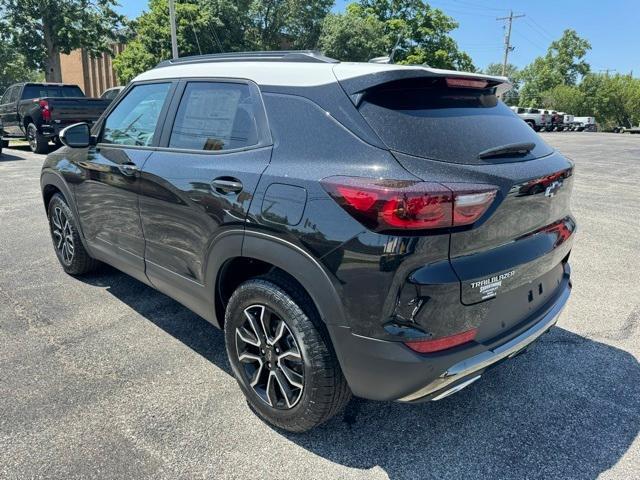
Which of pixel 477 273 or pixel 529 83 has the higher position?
pixel 529 83

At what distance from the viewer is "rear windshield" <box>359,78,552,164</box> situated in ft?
6.88

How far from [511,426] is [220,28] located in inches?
1214

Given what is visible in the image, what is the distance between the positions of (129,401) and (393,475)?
1.52 m

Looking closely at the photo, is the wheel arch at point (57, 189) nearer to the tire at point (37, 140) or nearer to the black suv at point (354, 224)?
the black suv at point (354, 224)

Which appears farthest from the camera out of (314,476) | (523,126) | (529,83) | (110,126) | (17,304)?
(529,83)

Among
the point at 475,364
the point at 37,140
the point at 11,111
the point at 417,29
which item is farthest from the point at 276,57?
the point at 417,29

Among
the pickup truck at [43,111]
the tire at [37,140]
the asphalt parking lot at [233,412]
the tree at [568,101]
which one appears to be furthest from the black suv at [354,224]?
the tree at [568,101]

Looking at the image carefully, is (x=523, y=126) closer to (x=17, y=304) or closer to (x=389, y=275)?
(x=389, y=275)

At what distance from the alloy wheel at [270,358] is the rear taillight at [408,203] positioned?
737mm

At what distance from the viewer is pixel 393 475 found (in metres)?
2.23

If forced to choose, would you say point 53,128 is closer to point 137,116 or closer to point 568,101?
point 137,116

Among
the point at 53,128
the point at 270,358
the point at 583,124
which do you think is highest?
the point at 53,128

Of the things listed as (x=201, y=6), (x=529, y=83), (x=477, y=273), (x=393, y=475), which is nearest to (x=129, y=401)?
(x=393, y=475)

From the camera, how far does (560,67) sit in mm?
76750
